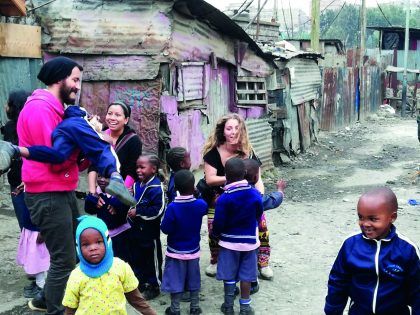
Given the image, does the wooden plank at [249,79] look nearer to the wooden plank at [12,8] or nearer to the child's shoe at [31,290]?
the wooden plank at [12,8]

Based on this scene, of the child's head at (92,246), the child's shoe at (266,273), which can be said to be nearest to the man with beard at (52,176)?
the child's head at (92,246)

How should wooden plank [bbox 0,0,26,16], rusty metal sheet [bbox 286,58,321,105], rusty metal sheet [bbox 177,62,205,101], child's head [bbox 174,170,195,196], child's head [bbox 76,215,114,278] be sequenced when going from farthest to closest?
1. rusty metal sheet [bbox 286,58,321,105]
2. rusty metal sheet [bbox 177,62,205,101]
3. wooden plank [bbox 0,0,26,16]
4. child's head [bbox 174,170,195,196]
5. child's head [bbox 76,215,114,278]

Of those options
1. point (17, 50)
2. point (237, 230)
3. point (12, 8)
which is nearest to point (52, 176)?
point (237, 230)

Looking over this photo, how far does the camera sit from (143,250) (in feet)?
15.0

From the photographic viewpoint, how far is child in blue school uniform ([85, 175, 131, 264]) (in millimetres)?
4410

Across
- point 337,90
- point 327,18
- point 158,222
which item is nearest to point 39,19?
point 158,222

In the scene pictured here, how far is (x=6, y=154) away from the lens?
10.1 ft

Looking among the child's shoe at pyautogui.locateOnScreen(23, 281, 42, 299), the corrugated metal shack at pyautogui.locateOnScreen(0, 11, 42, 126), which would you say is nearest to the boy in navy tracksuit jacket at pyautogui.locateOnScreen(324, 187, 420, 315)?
the child's shoe at pyautogui.locateOnScreen(23, 281, 42, 299)

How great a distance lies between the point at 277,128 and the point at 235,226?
7846 millimetres

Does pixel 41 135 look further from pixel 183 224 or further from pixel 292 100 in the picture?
pixel 292 100

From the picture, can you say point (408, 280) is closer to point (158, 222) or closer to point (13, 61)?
point (158, 222)

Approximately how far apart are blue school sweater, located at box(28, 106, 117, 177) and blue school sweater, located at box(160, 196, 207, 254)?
847 mm

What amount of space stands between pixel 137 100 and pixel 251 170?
12.3 feet

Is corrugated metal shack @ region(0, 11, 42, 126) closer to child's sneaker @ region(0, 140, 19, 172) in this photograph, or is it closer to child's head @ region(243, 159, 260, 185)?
child's head @ region(243, 159, 260, 185)
